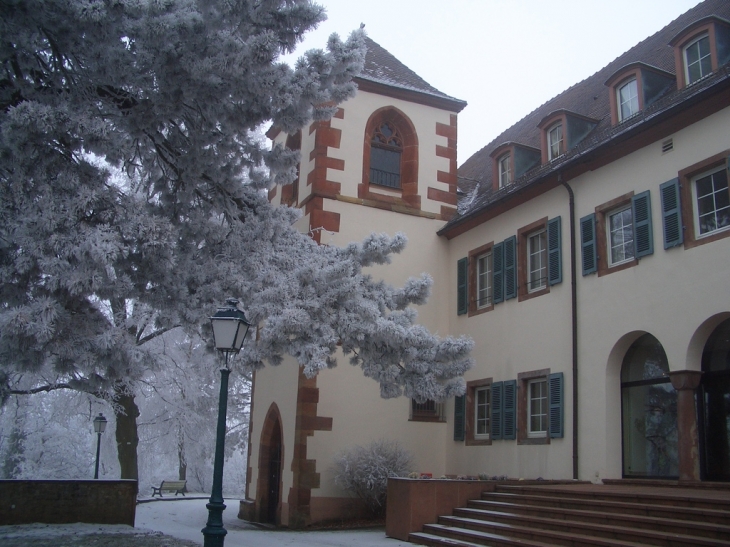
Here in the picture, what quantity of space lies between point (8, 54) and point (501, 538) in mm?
8899

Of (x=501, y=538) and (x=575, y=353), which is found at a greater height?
(x=575, y=353)

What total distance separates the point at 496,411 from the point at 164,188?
27.2 ft

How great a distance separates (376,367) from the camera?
1132 centimetres

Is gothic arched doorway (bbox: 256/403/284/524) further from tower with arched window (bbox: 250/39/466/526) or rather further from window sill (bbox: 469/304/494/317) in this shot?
window sill (bbox: 469/304/494/317)

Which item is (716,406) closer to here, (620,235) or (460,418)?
(620,235)

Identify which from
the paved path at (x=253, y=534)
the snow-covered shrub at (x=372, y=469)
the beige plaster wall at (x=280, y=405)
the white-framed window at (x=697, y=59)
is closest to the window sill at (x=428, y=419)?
the snow-covered shrub at (x=372, y=469)

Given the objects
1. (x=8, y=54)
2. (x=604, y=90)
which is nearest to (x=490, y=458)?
(x=604, y=90)

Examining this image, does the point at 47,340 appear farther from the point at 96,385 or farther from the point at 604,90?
the point at 604,90

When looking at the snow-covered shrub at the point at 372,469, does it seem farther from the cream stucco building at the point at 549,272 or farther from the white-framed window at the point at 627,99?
the white-framed window at the point at 627,99

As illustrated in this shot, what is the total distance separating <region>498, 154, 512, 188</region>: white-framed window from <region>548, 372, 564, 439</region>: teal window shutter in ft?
17.3

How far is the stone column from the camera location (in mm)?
11133

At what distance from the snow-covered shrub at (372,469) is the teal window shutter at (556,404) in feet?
10.9

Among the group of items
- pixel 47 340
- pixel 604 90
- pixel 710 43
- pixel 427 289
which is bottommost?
pixel 47 340

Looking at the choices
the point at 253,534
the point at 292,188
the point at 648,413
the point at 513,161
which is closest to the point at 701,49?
the point at 513,161
